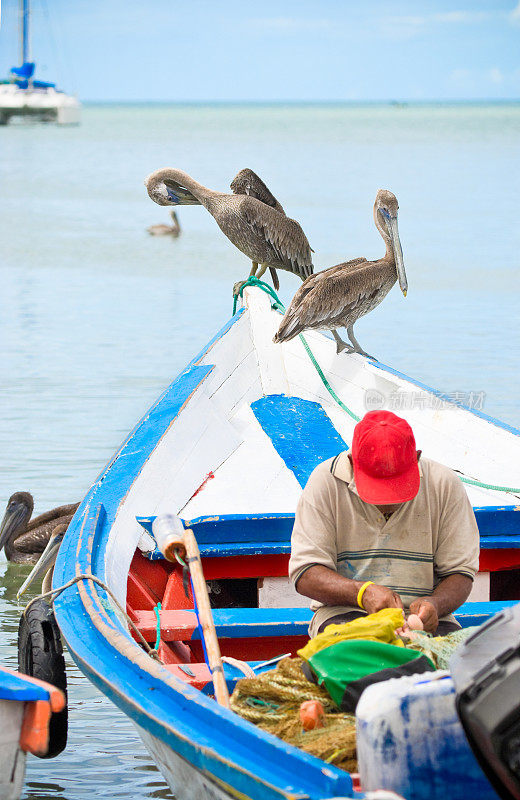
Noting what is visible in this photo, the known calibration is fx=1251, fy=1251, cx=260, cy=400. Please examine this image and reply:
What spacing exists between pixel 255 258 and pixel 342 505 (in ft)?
17.8

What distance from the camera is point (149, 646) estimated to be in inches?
162

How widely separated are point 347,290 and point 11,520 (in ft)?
7.62

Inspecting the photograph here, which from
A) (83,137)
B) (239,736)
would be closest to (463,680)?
(239,736)

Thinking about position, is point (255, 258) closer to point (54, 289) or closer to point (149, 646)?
point (149, 646)

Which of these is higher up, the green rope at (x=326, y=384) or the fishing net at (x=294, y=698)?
the fishing net at (x=294, y=698)

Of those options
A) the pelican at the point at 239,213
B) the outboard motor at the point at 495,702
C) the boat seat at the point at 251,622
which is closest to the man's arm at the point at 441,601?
the boat seat at the point at 251,622

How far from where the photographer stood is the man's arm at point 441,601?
3.39 metres

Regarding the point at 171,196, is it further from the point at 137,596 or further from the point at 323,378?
the point at 137,596

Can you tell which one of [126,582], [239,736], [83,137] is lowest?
[83,137]

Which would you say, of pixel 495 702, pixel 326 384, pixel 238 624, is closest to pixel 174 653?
pixel 238 624

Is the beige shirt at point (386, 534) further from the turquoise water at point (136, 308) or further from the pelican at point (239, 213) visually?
the pelican at point (239, 213)

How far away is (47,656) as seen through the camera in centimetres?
443

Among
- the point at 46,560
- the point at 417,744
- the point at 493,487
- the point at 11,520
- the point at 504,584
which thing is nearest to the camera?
the point at 417,744

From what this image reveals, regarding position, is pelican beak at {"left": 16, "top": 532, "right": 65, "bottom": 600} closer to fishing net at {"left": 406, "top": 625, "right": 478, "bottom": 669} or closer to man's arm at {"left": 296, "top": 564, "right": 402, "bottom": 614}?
man's arm at {"left": 296, "top": 564, "right": 402, "bottom": 614}
